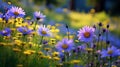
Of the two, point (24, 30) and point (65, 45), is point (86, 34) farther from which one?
point (24, 30)

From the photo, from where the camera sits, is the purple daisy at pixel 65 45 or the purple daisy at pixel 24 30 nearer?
the purple daisy at pixel 65 45

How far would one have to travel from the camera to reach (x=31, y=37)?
4977mm

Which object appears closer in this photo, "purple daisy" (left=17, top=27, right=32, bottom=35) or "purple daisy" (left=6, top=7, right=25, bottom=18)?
"purple daisy" (left=17, top=27, right=32, bottom=35)

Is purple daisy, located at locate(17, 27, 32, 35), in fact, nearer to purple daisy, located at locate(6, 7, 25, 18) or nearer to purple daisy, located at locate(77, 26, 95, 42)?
purple daisy, located at locate(6, 7, 25, 18)

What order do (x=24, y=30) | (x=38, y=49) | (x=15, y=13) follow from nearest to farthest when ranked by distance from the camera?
1. (x=24, y=30)
2. (x=38, y=49)
3. (x=15, y=13)

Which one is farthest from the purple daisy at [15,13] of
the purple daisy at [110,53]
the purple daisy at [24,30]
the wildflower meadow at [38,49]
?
the purple daisy at [110,53]

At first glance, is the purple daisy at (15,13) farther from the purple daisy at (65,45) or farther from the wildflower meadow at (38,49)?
the purple daisy at (65,45)

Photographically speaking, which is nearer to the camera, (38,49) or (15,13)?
(38,49)

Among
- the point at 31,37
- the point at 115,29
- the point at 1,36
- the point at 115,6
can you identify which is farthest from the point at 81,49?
the point at 115,6

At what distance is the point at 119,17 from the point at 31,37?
2154cm

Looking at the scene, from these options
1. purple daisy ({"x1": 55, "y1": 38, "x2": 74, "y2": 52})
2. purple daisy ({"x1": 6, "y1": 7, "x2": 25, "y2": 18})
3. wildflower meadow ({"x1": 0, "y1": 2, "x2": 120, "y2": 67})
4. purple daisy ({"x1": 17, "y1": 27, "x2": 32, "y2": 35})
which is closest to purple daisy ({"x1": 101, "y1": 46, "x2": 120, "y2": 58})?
wildflower meadow ({"x1": 0, "y1": 2, "x2": 120, "y2": 67})

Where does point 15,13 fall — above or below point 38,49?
above

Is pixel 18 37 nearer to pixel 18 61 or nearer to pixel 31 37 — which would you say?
pixel 31 37

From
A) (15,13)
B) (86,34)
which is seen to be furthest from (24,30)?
(86,34)
